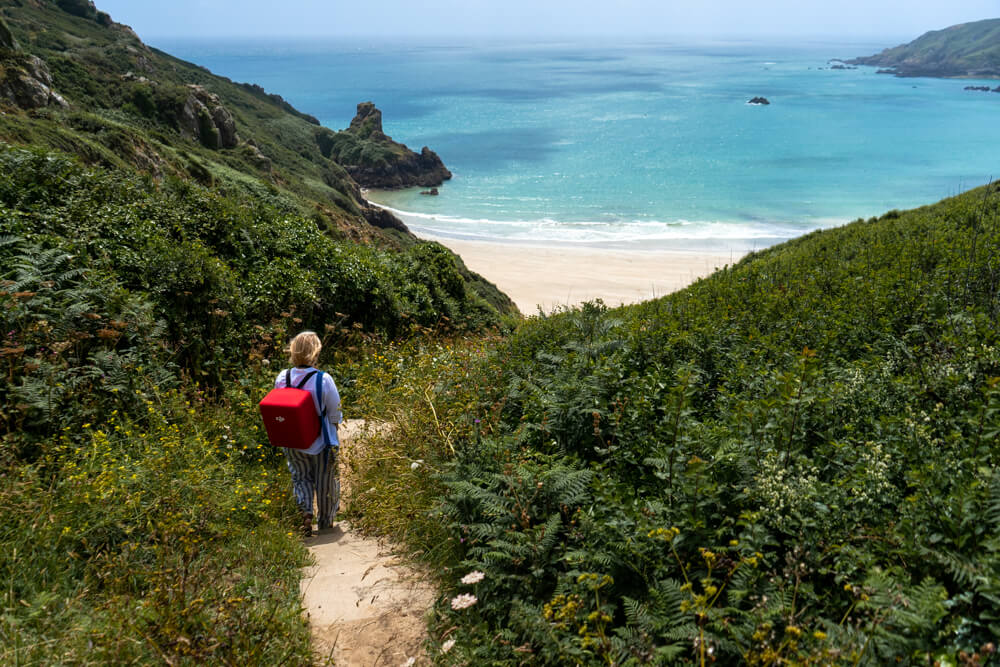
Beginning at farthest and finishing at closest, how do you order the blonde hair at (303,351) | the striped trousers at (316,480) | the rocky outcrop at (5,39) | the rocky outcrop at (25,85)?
the rocky outcrop at (5,39)
the rocky outcrop at (25,85)
the striped trousers at (316,480)
the blonde hair at (303,351)

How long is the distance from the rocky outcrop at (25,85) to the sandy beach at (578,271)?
21.2m

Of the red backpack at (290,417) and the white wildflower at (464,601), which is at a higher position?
the red backpack at (290,417)

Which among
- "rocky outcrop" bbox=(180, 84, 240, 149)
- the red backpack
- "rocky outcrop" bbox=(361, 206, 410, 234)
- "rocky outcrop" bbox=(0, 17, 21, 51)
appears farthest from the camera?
"rocky outcrop" bbox=(361, 206, 410, 234)

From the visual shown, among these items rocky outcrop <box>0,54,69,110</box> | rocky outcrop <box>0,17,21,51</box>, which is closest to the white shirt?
rocky outcrop <box>0,54,69,110</box>

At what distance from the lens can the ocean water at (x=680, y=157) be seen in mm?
54188

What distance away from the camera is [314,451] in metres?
4.91

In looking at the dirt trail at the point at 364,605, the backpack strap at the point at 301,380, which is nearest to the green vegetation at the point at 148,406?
the dirt trail at the point at 364,605

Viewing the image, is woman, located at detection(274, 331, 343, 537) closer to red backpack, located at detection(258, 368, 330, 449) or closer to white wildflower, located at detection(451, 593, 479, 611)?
red backpack, located at detection(258, 368, 330, 449)

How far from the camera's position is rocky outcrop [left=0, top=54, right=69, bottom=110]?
18.7 m

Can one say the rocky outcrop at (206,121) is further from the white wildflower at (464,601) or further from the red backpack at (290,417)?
the white wildflower at (464,601)

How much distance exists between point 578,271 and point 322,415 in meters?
35.0

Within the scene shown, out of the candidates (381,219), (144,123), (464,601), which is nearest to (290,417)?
(464,601)

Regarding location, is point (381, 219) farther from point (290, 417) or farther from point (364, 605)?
point (364, 605)

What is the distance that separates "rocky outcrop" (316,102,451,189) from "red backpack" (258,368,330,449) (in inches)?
2877
